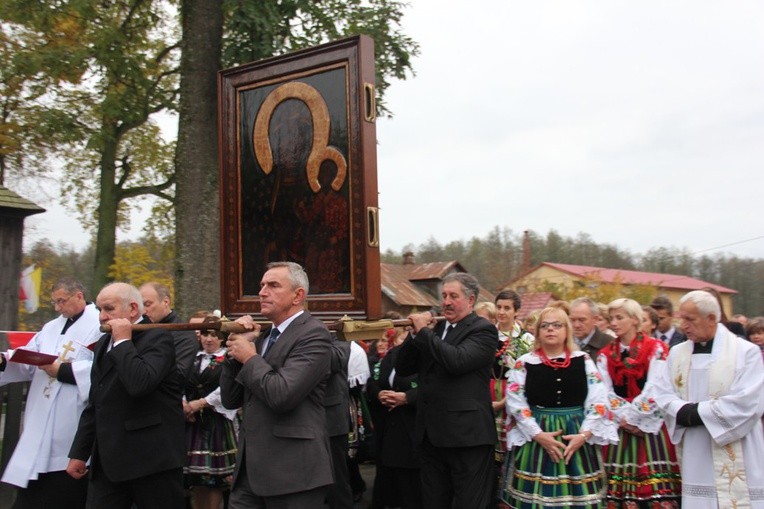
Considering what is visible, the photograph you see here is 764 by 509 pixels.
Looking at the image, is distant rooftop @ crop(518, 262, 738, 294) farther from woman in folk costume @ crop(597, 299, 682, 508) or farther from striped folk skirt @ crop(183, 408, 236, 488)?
striped folk skirt @ crop(183, 408, 236, 488)

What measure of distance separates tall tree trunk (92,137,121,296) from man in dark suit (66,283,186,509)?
12.0 meters

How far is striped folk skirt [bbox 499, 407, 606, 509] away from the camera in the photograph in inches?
195

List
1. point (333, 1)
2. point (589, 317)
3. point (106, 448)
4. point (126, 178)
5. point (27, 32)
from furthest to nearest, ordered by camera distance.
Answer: point (126, 178), point (27, 32), point (333, 1), point (589, 317), point (106, 448)

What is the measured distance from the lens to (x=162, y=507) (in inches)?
183

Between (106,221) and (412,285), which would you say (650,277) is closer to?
(412,285)

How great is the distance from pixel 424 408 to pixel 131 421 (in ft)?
6.79

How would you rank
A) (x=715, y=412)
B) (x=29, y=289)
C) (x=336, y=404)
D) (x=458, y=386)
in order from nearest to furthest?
(x=715, y=412) < (x=458, y=386) < (x=336, y=404) < (x=29, y=289)

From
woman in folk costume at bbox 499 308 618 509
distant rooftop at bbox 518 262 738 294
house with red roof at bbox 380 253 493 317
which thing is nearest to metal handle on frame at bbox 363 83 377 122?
woman in folk costume at bbox 499 308 618 509

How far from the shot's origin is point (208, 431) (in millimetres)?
6535

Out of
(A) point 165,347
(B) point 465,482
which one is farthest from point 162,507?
(B) point 465,482

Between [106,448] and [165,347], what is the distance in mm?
705

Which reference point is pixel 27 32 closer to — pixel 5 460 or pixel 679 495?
pixel 5 460

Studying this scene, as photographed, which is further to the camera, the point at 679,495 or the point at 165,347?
the point at 679,495

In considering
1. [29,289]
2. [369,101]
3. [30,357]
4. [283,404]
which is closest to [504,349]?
[369,101]
